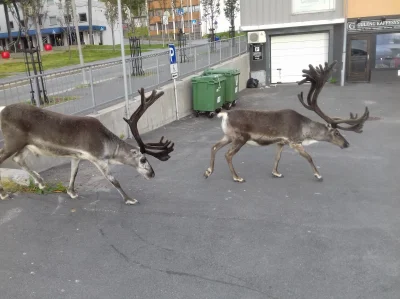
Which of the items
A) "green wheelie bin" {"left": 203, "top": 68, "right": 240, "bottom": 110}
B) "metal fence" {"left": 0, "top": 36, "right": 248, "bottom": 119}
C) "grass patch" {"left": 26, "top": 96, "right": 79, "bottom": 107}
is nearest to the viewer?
"metal fence" {"left": 0, "top": 36, "right": 248, "bottom": 119}

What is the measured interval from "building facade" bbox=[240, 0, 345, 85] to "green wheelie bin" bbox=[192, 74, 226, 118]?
7.60 meters

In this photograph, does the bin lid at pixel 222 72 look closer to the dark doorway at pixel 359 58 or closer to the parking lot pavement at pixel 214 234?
the parking lot pavement at pixel 214 234

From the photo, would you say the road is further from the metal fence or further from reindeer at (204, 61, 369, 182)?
reindeer at (204, 61, 369, 182)

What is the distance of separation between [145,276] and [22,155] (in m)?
3.51

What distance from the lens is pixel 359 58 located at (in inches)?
759

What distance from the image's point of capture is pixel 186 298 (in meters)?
4.28

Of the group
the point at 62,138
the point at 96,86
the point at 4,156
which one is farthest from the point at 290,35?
the point at 4,156

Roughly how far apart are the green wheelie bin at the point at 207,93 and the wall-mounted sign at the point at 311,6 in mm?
8186

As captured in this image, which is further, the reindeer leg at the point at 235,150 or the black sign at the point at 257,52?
the black sign at the point at 257,52

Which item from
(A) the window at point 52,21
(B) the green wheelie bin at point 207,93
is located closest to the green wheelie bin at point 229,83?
(B) the green wheelie bin at point 207,93

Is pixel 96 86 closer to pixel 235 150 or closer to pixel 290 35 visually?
pixel 235 150

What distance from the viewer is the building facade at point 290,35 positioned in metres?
19.2

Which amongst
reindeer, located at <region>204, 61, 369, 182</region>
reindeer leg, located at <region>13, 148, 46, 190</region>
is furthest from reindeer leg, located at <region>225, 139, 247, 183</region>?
reindeer leg, located at <region>13, 148, 46, 190</region>

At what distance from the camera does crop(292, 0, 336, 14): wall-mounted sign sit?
19.0 metres
